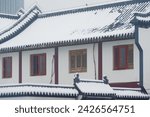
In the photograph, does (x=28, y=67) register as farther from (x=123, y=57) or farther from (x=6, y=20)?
(x=6, y=20)

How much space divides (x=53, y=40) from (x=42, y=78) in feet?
7.53

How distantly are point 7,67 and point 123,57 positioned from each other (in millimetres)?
7703

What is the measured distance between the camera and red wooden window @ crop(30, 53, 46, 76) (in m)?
32.8

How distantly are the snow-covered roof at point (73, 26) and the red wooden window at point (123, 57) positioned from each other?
2.29 feet

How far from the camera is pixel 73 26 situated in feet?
109

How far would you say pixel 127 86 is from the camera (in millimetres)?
29453

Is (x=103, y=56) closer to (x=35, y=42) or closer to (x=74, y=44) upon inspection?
(x=74, y=44)

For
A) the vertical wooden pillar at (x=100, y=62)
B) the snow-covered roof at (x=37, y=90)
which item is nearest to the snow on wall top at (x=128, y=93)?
the snow-covered roof at (x=37, y=90)

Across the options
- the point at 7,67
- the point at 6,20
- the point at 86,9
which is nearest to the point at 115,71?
the point at 86,9

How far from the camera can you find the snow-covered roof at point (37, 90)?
2503 centimetres

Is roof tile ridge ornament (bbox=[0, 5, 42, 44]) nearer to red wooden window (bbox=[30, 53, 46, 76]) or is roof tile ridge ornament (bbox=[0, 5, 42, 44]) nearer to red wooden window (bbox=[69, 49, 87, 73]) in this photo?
red wooden window (bbox=[30, 53, 46, 76])

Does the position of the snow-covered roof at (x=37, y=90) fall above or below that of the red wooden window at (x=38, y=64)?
below

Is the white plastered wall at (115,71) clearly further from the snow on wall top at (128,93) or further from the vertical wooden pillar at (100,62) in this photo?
the snow on wall top at (128,93)

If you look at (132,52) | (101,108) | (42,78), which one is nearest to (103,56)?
(132,52)
